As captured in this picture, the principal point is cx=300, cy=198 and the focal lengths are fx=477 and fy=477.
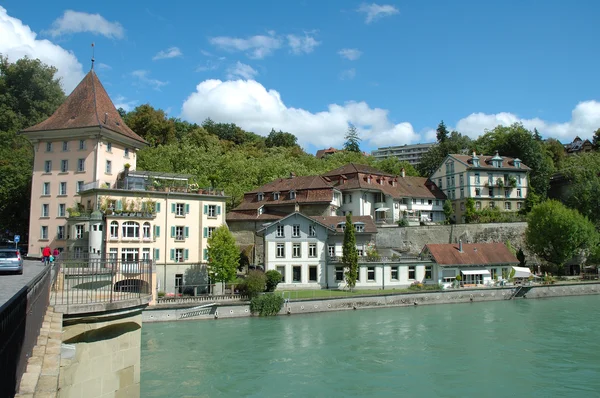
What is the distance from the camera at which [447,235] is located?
5384cm

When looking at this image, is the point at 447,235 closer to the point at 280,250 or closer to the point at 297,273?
the point at 297,273

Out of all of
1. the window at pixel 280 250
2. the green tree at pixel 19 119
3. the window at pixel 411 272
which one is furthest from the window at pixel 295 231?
the green tree at pixel 19 119

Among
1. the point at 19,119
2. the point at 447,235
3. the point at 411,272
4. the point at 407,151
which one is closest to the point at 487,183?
the point at 447,235

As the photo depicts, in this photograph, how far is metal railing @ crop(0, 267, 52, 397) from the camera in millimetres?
4848

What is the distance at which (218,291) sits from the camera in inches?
1523

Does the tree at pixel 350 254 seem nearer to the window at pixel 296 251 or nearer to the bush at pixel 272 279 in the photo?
the window at pixel 296 251

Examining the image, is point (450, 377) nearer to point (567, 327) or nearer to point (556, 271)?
point (567, 327)

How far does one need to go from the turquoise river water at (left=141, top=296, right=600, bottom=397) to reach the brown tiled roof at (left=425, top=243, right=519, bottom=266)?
10.1 m

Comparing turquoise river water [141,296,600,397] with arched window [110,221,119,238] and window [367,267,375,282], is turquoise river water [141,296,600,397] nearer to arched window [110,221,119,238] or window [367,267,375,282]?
arched window [110,221,119,238]

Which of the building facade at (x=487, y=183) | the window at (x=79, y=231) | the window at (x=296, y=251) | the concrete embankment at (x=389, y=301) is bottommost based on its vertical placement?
the concrete embankment at (x=389, y=301)

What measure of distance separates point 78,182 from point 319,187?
23.9 m

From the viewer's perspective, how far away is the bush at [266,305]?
35344 millimetres

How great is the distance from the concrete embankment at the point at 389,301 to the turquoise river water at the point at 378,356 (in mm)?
1125

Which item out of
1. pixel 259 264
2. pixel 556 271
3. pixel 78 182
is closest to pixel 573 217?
pixel 556 271
